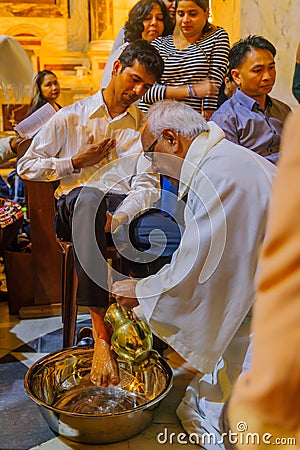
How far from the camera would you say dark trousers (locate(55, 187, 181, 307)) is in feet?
6.22

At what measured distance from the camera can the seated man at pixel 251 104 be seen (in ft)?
7.09

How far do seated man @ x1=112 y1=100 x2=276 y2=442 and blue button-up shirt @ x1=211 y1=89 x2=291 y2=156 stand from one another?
0.52 m

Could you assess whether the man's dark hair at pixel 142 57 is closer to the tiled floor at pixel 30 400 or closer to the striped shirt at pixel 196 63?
the striped shirt at pixel 196 63

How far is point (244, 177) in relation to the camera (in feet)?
5.04

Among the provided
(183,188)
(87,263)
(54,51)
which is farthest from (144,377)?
(54,51)

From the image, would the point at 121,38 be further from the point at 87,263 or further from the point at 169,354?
the point at 169,354

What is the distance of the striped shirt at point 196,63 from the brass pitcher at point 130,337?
935mm

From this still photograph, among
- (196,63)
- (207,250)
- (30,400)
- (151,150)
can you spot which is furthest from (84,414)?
(196,63)

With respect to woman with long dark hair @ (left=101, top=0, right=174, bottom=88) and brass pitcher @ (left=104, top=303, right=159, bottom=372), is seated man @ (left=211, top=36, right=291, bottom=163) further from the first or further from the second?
brass pitcher @ (left=104, top=303, right=159, bottom=372)

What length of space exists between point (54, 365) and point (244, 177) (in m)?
0.96

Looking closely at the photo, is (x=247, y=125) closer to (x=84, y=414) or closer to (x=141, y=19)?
(x=141, y=19)

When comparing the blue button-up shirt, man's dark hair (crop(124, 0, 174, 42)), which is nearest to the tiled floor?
the blue button-up shirt

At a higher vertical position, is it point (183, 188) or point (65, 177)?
point (183, 188)

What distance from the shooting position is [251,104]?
85.9 inches
